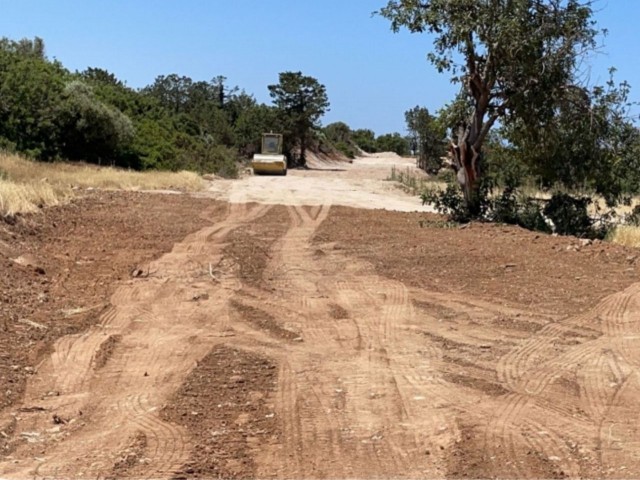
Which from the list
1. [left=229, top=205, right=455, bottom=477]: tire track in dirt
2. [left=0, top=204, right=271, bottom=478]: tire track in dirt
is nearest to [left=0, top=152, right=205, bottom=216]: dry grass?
[left=0, top=204, right=271, bottom=478]: tire track in dirt

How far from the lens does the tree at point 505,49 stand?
1458cm

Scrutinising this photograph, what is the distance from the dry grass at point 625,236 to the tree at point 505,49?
8.58 ft

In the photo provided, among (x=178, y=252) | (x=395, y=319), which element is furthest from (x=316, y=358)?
(x=178, y=252)

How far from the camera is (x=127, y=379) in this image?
226 inches

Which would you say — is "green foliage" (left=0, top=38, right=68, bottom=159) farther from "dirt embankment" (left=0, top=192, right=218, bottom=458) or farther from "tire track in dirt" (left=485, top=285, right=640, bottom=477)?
"tire track in dirt" (left=485, top=285, right=640, bottom=477)

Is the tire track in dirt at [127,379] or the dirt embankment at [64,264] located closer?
the tire track in dirt at [127,379]

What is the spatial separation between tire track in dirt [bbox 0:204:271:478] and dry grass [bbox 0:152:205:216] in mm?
5210

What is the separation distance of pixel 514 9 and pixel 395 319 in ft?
29.7

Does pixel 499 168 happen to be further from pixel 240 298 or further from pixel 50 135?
pixel 50 135

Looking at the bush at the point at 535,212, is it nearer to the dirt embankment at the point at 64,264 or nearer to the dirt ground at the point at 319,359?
the dirt ground at the point at 319,359

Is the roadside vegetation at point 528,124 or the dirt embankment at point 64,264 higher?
the roadside vegetation at point 528,124

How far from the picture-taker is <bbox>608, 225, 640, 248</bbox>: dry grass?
14.1m

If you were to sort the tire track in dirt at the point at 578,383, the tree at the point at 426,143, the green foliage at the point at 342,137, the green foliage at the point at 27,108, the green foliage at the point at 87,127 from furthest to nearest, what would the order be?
the green foliage at the point at 342,137 → the tree at the point at 426,143 → the green foliage at the point at 87,127 → the green foliage at the point at 27,108 → the tire track in dirt at the point at 578,383

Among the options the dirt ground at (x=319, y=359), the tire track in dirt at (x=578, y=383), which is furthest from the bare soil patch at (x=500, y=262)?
the tire track in dirt at (x=578, y=383)
